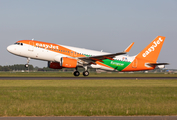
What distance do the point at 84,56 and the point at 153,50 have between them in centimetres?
→ 1494

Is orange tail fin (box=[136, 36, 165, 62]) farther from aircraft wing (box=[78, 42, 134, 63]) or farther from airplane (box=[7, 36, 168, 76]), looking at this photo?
aircraft wing (box=[78, 42, 134, 63])

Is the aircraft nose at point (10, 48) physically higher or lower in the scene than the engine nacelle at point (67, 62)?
higher

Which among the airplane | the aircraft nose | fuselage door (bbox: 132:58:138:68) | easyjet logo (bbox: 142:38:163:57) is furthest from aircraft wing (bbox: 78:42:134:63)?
the aircraft nose

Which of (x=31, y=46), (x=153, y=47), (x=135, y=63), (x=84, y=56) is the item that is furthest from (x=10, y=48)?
(x=153, y=47)

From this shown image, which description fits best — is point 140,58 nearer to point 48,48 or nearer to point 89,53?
point 89,53

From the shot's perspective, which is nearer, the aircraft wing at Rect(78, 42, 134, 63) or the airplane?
the airplane

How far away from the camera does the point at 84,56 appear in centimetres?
4741

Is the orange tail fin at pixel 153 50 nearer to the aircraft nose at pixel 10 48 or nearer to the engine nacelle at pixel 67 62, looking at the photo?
the engine nacelle at pixel 67 62

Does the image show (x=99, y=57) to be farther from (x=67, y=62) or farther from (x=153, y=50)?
(x=153, y=50)

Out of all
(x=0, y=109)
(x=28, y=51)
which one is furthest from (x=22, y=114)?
(x=28, y=51)

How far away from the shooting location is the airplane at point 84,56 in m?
44.0

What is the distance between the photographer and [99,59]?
4741 centimetres

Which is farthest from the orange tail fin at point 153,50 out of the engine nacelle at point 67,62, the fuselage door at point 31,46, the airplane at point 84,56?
the fuselage door at point 31,46

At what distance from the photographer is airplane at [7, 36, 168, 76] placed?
144 feet
